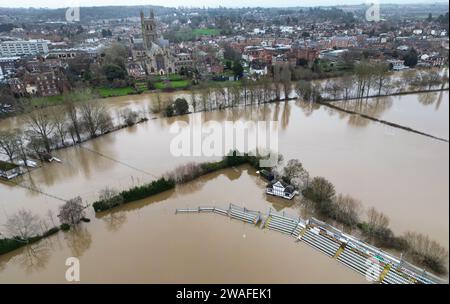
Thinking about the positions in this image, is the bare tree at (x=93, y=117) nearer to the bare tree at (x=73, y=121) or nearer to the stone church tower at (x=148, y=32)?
the bare tree at (x=73, y=121)

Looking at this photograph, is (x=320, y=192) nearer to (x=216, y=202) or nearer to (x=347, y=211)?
(x=347, y=211)

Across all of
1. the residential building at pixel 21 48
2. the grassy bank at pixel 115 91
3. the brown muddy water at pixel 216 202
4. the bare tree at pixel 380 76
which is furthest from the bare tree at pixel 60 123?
the residential building at pixel 21 48

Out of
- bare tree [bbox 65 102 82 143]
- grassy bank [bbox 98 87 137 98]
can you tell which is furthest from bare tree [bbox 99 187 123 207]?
grassy bank [bbox 98 87 137 98]

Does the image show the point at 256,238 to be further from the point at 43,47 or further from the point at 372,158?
the point at 43,47

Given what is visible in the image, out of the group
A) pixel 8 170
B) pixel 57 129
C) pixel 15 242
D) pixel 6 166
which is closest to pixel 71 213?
pixel 15 242

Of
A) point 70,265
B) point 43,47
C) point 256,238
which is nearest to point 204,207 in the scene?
point 256,238
